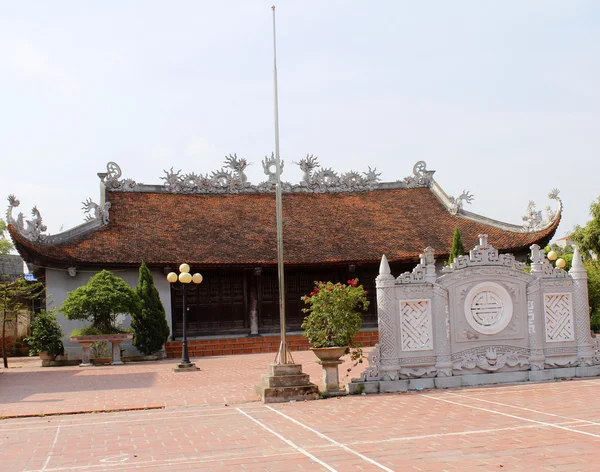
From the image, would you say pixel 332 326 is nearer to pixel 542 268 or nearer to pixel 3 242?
pixel 542 268

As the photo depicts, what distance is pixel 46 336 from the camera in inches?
898

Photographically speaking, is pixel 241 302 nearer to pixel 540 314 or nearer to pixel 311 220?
pixel 311 220

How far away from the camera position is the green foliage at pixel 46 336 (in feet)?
74.7

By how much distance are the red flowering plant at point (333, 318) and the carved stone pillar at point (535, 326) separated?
3.16 metres

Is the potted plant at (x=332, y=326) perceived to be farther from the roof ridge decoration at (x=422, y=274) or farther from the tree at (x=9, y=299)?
the tree at (x=9, y=299)

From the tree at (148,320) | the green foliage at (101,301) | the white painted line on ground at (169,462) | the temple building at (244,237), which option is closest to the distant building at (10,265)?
the temple building at (244,237)

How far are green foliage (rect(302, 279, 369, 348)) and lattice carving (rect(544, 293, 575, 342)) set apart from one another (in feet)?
11.7

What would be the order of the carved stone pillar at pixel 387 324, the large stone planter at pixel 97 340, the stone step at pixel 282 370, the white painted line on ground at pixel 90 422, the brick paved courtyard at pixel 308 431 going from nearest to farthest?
the brick paved courtyard at pixel 308 431 < the white painted line on ground at pixel 90 422 < the stone step at pixel 282 370 < the carved stone pillar at pixel 387 324 < the large stone planter at pixel 97 340

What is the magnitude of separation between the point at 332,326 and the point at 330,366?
71 cm

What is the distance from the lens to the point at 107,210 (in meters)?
28.0

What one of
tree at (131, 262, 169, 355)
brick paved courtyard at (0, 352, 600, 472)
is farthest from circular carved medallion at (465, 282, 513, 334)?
tree at (131, 262, 169, 355)

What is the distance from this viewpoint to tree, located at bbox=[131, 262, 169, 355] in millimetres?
24078

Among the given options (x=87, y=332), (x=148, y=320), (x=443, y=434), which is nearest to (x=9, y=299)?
(x=87, y=332)

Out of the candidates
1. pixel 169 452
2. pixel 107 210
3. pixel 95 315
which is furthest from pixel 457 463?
pixel 107 210
